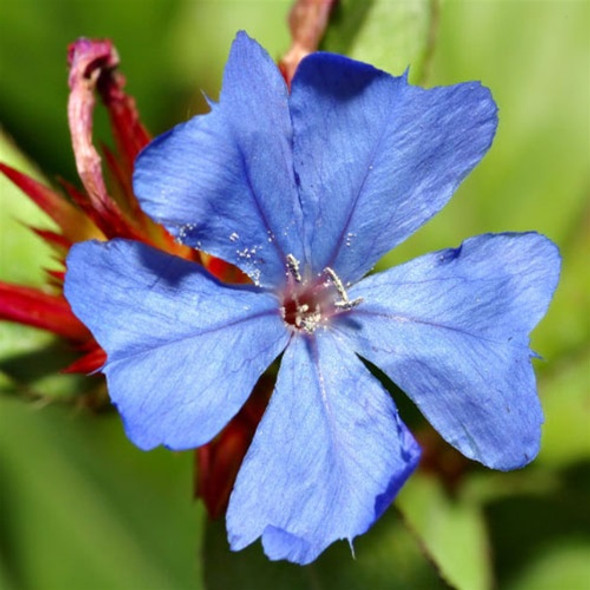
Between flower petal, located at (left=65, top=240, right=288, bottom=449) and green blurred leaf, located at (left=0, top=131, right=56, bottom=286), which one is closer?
flower petal, located at (left=65, top=240, right=288, bottom=449)

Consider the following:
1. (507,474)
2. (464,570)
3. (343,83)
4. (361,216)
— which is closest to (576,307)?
(507,474)

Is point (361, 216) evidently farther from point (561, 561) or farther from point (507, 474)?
point (561, 561)

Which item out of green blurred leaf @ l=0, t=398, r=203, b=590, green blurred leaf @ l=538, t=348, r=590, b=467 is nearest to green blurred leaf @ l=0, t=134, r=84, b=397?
green blurred leaf @ l=0, t=398, r=203, b=590

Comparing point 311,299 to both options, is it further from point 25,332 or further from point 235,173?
point 25,332

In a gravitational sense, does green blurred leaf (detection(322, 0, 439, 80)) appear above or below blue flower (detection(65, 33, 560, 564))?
above

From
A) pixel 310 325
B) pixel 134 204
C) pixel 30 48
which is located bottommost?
pixel 310 325

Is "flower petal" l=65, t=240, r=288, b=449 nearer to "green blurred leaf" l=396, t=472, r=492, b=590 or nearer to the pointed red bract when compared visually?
the pointed red bract

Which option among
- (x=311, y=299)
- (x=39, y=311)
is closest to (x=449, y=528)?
(x=311, y=299)
